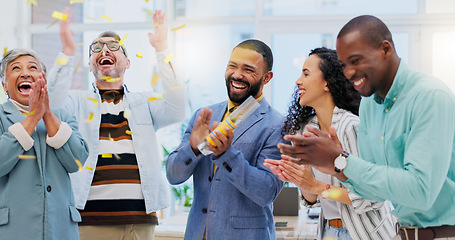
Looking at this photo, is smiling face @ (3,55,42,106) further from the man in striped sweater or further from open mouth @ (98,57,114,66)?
open mouth @ (98,57,114,66)

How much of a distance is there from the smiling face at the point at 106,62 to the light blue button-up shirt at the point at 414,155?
1614 millimetres

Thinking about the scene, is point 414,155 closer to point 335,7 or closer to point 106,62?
point 106,62

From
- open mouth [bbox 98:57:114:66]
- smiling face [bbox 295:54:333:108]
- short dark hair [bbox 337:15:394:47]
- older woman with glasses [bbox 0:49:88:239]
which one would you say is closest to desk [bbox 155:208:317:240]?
smiling face [bbox 295:54:333:108]

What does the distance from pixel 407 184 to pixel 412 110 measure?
23cm

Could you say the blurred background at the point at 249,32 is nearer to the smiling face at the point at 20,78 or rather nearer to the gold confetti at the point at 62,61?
the gold confetti at the point at 62,61

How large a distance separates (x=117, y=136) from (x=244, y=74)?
2.67ft

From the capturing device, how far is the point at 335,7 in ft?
21.5

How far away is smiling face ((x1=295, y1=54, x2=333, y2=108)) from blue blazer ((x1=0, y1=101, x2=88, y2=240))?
3.53 feet

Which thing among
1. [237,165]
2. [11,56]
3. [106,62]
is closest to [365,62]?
[237,165]

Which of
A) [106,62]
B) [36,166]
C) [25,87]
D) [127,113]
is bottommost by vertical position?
[36,166]

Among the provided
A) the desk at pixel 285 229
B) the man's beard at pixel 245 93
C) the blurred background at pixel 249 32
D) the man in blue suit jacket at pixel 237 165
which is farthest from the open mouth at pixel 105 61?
the blurred background at pixel 249 32

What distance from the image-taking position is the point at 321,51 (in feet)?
8.58

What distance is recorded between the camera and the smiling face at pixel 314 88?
2.53m

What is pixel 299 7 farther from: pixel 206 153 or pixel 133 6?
pixel 206 153
